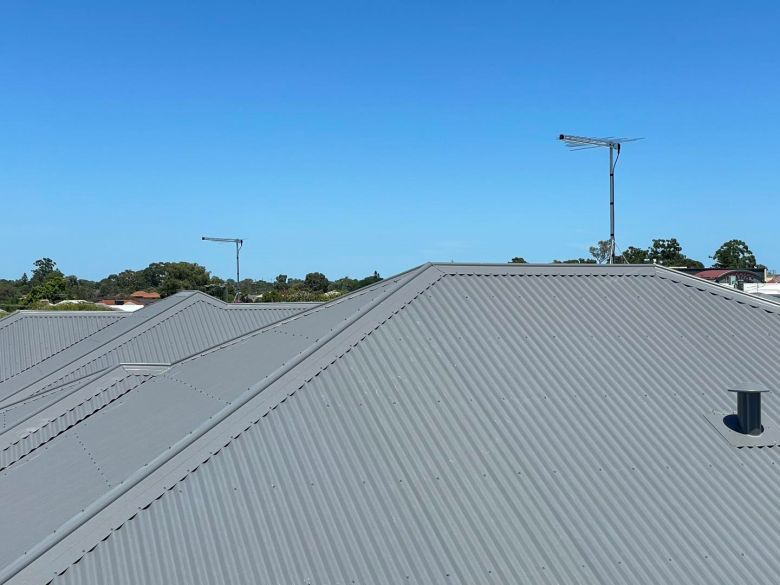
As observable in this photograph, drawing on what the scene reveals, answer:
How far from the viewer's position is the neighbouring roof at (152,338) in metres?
24.2

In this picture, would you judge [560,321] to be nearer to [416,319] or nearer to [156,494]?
[416,319]

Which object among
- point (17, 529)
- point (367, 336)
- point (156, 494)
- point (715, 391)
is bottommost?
point (17, 529)

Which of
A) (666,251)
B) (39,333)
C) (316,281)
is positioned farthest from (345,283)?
(39,333)

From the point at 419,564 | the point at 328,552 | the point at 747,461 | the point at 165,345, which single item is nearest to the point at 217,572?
the point at 328,552

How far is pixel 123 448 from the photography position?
12086 millimetres

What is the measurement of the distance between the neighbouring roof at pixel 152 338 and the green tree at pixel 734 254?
105535mm

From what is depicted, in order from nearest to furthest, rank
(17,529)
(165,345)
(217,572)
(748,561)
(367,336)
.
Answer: (217,572) → (748,561) → (17,529) → (367,336) → (165,345)

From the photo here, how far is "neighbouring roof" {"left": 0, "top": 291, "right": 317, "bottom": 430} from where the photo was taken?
2423cm

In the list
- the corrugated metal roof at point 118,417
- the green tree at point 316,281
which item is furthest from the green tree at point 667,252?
the corrugated metal roof at point 118,417

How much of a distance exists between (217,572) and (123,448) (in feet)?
16.7

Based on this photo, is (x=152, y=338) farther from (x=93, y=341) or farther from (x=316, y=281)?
(x=316, y=281)

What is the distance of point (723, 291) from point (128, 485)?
11.2 meters

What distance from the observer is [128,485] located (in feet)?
29.2

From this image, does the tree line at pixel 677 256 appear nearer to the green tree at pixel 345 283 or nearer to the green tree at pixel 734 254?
the green tree at pixel 734 254
